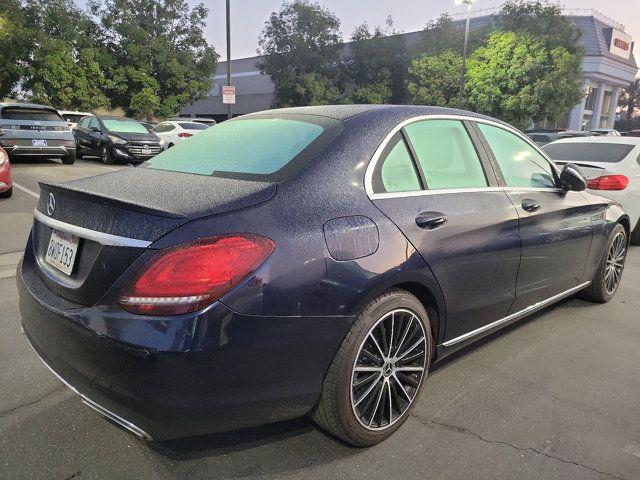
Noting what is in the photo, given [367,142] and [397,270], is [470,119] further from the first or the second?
[397,270]

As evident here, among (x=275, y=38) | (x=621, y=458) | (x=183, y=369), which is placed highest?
(x=275, y=38)

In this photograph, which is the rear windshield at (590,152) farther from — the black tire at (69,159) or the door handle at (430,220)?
the black tire at (69,159)

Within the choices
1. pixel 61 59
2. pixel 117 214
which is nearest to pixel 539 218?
pixel 117 214

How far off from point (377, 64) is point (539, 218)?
2923 centimetres

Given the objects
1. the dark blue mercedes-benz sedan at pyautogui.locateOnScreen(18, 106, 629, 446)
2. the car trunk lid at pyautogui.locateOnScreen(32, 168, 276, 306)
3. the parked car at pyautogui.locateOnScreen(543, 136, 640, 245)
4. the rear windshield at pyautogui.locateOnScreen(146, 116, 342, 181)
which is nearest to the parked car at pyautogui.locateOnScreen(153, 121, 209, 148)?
the parked car at pyautogui.locateOnScreen(543, 136, 640, 245)

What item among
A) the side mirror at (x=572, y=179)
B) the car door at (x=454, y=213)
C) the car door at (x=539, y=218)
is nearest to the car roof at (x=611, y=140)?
the car door at (x=539, y=218)

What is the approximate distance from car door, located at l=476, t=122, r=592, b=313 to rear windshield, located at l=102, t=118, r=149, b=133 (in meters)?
13.7

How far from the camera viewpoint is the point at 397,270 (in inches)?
91.4

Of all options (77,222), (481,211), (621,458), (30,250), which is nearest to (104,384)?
(77,222)

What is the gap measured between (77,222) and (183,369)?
0.83 m

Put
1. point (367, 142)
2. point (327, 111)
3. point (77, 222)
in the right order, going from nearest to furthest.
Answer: point (77, 222)
point (367, 142)
point (327, 111)

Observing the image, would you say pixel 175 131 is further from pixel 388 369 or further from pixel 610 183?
pixel 388 369

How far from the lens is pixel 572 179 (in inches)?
142

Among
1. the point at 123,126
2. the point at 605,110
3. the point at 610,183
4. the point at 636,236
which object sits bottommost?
the point at 636,236
